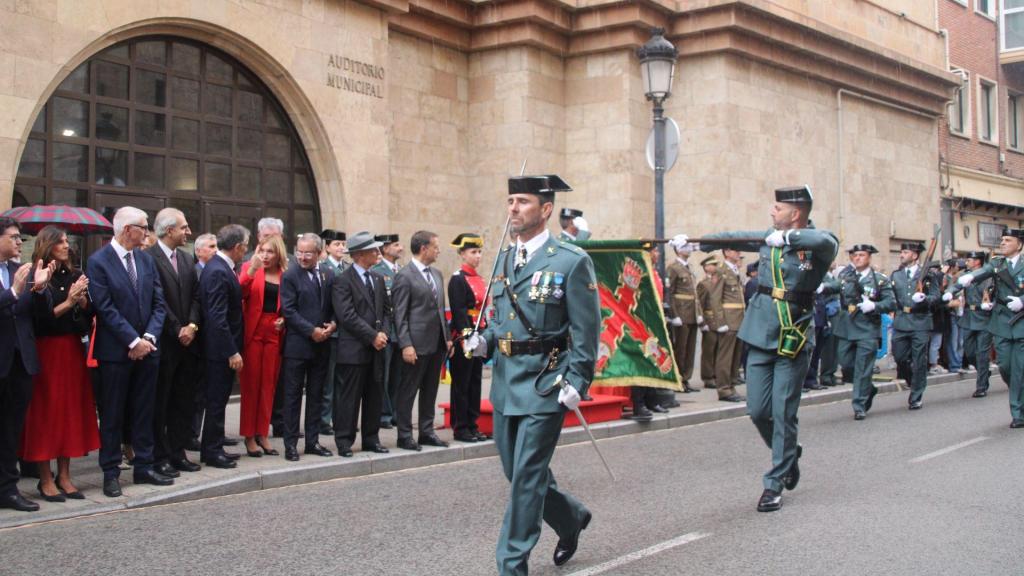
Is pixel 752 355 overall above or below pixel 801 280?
below

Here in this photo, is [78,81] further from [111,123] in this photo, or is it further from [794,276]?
[794,276]

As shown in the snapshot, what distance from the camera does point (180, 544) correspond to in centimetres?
633

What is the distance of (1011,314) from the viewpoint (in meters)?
11.8

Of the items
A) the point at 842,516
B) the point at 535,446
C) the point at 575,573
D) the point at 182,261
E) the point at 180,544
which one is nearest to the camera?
the point at 535,446

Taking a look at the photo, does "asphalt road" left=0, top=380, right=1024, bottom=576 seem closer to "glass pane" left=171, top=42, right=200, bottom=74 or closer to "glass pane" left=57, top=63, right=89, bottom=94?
"glass pane" left=57, top=63, right=89, bottom=94

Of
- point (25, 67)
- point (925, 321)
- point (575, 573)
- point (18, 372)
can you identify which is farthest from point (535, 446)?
point (925, 321)

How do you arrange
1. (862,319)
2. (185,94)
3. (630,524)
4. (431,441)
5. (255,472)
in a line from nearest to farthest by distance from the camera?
(630,524) < (255,472) < (431,441) < (862,319) < (185,94)

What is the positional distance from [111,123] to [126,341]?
6509mm

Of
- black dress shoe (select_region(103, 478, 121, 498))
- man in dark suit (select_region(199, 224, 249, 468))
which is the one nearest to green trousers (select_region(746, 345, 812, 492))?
man in dark suit (select_region(199, 224, 249, 468))

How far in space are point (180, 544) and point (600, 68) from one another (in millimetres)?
14620

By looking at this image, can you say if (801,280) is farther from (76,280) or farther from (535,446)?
(76,280)

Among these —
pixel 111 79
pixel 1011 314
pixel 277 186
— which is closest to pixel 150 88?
pixel 111 79

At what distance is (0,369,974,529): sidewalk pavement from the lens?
7.29m

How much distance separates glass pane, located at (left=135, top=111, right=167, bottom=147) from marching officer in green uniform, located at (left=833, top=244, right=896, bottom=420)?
9.07 m
